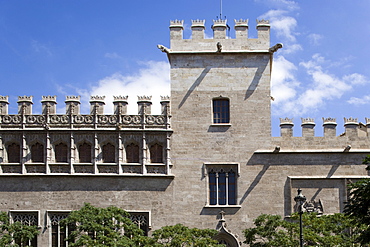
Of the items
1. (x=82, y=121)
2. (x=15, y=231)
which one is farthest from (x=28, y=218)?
(x=82, y=121)

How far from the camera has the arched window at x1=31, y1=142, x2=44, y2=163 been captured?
3400 centimetres

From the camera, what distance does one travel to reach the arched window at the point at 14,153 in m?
34.0

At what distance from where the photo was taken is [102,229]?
95.1ft

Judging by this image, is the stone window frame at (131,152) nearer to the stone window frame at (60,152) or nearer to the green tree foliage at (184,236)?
the stone window frame at (60,152)

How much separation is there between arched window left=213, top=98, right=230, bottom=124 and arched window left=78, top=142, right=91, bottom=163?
701cm

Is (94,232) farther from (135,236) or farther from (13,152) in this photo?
(13,152)

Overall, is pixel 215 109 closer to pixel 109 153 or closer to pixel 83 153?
pixel 109 153

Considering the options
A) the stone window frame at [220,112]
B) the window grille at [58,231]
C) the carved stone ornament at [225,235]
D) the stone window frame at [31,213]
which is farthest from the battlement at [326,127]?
the stone window frame at [31,213]

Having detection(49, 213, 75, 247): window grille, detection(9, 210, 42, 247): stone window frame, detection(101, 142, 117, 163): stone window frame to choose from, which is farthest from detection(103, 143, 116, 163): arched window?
detection(9, 210, 42, 247): stone window frame

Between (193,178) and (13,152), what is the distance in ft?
32.3

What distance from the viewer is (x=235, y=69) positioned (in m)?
34.8

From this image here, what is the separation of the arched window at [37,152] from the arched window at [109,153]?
339 centimetres

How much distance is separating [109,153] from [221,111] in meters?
6.51

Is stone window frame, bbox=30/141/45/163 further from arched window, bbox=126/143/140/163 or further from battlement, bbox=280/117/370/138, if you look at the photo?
battlement, bbox=280/117/370/138
